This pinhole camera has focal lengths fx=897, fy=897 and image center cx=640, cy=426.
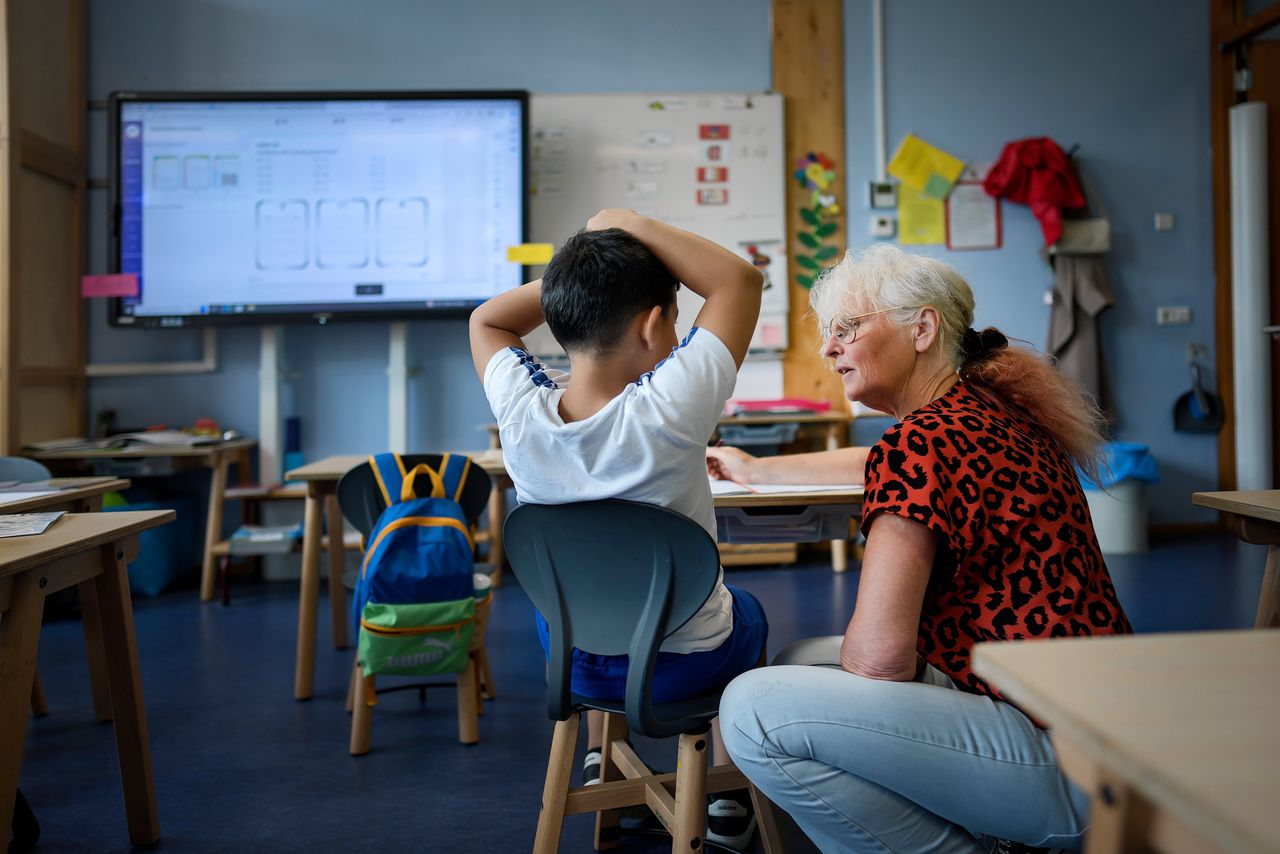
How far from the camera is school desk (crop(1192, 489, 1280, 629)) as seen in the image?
1.57m

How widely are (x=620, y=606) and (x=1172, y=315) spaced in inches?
177

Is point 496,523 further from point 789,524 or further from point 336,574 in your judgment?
point 789,524

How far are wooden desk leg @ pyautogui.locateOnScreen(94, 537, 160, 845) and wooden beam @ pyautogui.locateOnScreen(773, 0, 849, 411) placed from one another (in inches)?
133

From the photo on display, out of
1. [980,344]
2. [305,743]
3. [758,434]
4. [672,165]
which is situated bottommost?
[305,743]

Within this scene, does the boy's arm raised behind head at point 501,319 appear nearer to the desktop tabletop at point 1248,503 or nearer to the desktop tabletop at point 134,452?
the desktop tabletop at point 1248,503

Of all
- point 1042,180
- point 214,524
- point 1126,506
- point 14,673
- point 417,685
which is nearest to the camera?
point 14,673

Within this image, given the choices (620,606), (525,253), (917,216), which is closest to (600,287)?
(620,606)

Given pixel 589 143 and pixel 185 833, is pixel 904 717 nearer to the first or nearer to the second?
pixel 185 833

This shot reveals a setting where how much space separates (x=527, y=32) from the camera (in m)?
4.40

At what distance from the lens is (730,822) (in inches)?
63.9

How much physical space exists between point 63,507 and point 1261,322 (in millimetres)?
5098

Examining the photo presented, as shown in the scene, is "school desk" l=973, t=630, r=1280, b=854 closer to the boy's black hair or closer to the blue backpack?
the boy's black hair

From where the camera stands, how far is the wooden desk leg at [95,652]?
2037mm

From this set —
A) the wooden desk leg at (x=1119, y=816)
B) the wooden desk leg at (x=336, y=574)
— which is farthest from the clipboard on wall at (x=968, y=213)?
the wooden desk leg at (x=1119, y=816)
